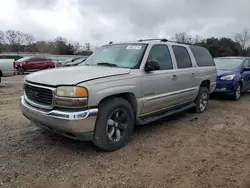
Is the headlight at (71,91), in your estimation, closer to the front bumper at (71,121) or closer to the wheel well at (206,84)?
the front bumper at (71,121)

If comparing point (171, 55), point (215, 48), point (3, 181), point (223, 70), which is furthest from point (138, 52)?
point (215, 48)

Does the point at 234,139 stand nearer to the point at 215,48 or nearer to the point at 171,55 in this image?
the point at 171,55

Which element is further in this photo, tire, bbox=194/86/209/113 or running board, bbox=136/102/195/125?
tire, bbox=194/86/209/113

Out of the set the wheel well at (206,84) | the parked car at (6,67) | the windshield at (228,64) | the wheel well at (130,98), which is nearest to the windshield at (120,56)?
the wheel well at (130,98)

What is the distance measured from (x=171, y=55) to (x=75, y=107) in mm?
2759

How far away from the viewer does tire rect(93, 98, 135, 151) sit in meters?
3.73

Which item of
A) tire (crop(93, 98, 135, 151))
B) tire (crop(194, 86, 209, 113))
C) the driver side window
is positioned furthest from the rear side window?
the driver side window

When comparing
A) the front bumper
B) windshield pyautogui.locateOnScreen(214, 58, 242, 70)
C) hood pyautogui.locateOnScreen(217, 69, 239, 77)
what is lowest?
the front bumper

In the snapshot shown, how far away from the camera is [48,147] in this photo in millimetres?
4117

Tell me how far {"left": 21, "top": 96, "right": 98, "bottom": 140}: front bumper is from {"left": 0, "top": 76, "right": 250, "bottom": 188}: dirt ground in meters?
0.44

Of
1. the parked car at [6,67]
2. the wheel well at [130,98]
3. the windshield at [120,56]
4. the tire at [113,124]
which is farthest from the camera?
the parked car at [6,67]

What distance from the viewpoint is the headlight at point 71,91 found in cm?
344

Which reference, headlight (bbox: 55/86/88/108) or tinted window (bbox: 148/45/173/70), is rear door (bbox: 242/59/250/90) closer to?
tinted window (bbox: 148/45/173/70)

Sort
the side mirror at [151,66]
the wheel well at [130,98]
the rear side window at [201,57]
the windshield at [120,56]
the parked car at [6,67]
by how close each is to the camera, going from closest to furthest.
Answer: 1. the wheel well at [130,98]
2. the side mirror at [151,66]
3. the windshield at [120,56]
4. the rear side window at [201,57]
5. the parked car at [6,67]
